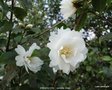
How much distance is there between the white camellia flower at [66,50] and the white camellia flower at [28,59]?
0.58 ft

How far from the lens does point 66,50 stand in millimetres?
1084

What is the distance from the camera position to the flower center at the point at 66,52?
1.07 meters

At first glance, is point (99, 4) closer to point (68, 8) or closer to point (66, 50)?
point (68, 8)

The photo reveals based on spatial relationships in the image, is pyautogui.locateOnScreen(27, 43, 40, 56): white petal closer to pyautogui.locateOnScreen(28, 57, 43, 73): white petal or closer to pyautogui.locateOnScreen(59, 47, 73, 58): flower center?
pyautogui.locateOnScreen(28, 57, 43, 73): white petal

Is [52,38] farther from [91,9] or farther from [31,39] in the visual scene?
[31,39]

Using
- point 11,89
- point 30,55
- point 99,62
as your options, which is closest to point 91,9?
point 30,55

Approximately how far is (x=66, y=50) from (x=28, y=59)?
21 centimetres

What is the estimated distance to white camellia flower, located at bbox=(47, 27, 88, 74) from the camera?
41.3 inches

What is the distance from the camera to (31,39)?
4.95 ft

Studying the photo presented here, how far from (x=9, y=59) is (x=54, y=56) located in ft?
0.88

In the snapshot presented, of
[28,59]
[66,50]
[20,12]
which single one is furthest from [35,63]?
[20,12]

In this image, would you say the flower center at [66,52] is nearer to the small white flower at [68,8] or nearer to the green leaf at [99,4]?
the small white flower at [68,8]

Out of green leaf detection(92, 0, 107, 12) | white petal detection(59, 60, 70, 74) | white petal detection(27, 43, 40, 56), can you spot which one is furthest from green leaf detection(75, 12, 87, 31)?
white petal detection(59, 60, 70, 74)

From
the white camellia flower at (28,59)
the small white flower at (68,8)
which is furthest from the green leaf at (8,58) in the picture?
the small white flower at (68,8)
